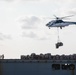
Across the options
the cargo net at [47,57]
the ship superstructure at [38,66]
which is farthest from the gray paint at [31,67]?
the cargo net at [47,57]

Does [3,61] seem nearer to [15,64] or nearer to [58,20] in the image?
[15,64]

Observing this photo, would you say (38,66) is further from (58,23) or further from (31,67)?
(58,23)

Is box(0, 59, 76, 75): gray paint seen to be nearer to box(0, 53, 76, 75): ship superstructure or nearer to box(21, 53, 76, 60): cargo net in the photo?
box(0, 53, 76, 75): ship superstructure

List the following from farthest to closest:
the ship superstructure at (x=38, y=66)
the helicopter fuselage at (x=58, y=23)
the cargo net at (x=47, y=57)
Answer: the cargo net at (x=47, y=57), the helicopter fuselage at (x=58, y=23), the ship superstructure at (x=38, y=66)

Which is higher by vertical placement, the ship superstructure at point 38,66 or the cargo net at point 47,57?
the cargo net at point 47,57

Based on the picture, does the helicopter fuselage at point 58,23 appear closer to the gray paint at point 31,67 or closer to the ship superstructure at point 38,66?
the ship superstructure at point 38,66

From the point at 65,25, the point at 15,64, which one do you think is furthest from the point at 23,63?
the point at 65,25

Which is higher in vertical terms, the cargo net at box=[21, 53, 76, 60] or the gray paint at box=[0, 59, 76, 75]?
the cargo net at box=[21, 53, 76, 60]

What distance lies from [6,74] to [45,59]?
44.7ft

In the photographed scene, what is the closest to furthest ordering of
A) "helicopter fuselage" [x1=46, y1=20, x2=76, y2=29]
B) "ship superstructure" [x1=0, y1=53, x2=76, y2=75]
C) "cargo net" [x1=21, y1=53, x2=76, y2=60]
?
"ship superstructure" [x1=0, y1=53, x2=76, y2=75]
"helicopter fuselage" [x1=46, y1=20, x2=76, y2=29]
"cargo net" [x1=21, y1=53, x2=76, y2=60]

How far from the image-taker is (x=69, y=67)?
95.1 metres

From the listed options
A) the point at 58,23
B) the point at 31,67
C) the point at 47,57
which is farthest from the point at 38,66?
the point at 58,23

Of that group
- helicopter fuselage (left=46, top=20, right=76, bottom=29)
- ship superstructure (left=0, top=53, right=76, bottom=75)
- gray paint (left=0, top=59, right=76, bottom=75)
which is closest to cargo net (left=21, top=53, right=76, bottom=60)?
ship superstructure (left=0, top=53, right=76, bottom=75)

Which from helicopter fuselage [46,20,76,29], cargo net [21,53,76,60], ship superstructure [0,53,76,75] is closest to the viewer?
ship superstructure [0,53,76,75]
